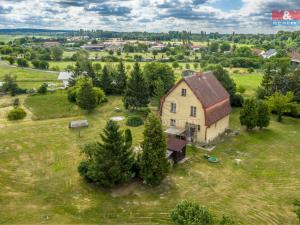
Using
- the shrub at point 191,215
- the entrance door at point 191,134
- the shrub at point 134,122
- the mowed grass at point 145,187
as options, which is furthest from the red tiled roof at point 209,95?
the shrub at point 191,215

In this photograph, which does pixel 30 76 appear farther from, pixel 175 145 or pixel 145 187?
pixel 145 187

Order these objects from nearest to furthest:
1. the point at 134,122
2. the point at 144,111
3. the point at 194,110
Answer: the point at 194,110 → the point at 134,122 → the point at 144,111

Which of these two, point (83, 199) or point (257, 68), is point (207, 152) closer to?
point (83, 199)

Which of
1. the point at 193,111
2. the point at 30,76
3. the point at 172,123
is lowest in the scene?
the point at 172,123

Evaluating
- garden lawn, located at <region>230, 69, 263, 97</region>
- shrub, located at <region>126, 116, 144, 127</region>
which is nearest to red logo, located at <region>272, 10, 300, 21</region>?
garden lawn, located at <region>230, 69, 263, 97</region>

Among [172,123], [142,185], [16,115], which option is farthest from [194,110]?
[16,115]

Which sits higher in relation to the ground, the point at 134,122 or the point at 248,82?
the point at 248,82

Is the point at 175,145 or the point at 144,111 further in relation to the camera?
the point at 144,111
